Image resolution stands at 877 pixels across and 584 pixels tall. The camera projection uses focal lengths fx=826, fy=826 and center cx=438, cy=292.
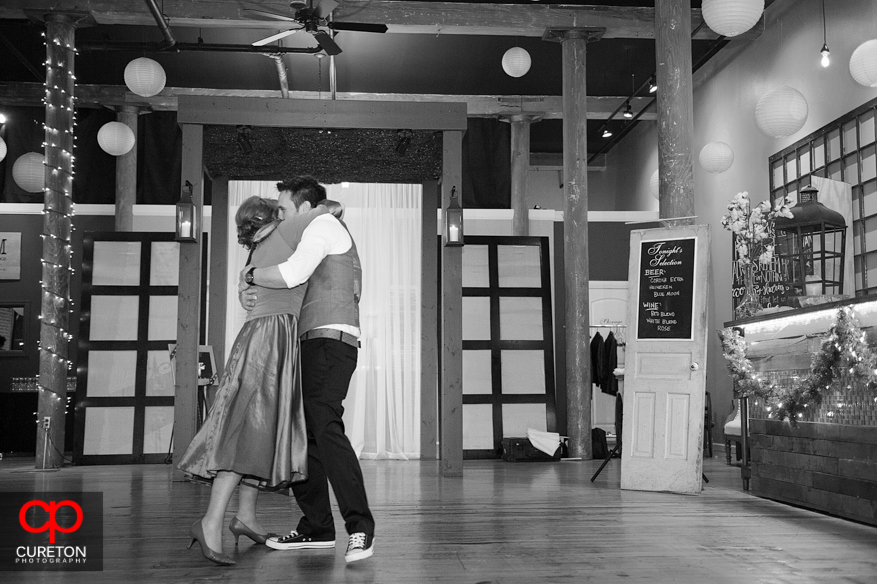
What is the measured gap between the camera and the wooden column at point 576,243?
9.19 m

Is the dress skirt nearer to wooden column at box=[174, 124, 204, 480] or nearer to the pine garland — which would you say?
the pine garland

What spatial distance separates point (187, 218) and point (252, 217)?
316 centimetres

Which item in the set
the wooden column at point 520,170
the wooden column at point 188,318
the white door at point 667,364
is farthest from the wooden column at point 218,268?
the wooden column at point 520,170

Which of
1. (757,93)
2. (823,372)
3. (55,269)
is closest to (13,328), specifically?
(55,269)

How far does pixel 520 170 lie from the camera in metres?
13.0

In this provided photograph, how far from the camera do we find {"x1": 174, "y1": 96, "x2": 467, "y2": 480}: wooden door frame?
668cm

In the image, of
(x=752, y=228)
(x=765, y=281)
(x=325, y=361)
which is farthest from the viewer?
(x=765, y=281)

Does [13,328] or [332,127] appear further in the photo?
[13,328]

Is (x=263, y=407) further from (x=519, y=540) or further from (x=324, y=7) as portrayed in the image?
(x=324, y=7)

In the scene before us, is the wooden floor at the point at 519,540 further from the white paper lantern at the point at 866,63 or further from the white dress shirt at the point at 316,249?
the white paper lantern at the point at 866,63

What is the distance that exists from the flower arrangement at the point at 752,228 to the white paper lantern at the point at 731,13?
137cm

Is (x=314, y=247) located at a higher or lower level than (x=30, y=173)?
lower

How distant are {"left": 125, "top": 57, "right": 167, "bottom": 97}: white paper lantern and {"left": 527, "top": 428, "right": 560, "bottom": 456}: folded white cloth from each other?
529 centimetres

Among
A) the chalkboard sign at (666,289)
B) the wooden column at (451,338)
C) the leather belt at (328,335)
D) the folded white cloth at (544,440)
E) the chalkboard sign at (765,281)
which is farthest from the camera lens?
the folded white cloth at (544,440)
